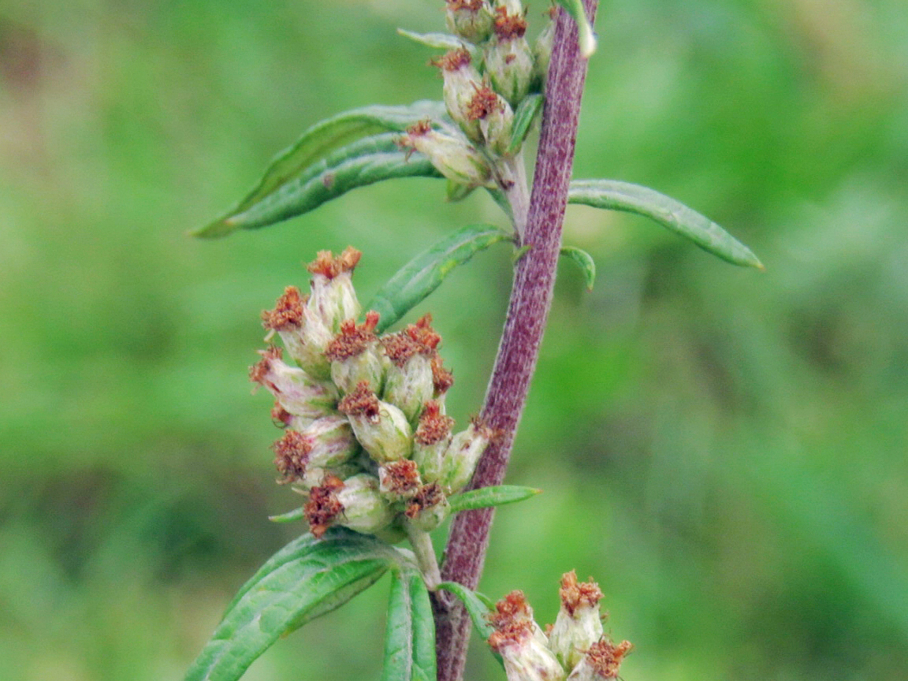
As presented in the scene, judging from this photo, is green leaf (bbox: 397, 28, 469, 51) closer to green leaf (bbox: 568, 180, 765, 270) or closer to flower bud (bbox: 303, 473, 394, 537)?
green leaf (bbox: 568, 180, 765, 270)

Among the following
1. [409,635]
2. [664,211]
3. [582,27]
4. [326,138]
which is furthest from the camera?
[326,138]

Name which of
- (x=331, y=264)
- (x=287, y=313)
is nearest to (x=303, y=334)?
(x=287, y=313)

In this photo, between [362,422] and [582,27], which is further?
[362,422]

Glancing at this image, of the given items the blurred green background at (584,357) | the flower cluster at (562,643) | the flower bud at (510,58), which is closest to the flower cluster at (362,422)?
the flower cluster at (562,643)

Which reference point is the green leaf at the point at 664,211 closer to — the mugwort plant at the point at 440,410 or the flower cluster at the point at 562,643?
the mugwort plant at the point at 440,410

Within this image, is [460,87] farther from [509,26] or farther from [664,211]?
[664,211]

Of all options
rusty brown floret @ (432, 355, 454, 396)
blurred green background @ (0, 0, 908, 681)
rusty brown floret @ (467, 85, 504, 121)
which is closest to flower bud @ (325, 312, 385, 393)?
rusty brown floret @ (432, 355, 454, 396)

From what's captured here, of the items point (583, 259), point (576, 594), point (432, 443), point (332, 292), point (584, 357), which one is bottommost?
point (576, 594)

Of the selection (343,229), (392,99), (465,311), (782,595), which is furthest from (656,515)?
(392,99)
